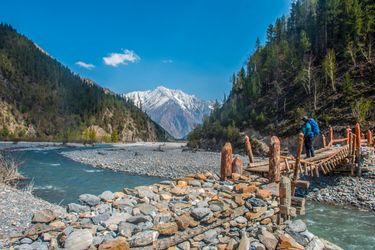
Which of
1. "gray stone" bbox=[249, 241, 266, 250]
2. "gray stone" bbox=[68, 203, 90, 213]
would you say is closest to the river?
"gray stone" bbox=[249, 241, 266, 250]

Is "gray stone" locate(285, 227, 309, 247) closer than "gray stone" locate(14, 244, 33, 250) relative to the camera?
No

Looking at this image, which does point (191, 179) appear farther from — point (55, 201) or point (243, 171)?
point (55, 201)

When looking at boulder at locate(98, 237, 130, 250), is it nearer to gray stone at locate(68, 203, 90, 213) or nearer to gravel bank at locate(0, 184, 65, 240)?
gray stone at locate(68, 203, 90, 213)

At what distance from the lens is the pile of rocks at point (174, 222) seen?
8898 mm

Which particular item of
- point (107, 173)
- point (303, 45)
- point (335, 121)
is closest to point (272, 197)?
point (107, 173)

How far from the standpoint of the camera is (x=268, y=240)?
10734mm

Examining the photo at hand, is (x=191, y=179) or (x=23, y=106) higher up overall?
(x=23, y=106)

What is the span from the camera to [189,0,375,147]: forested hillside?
62.0 m

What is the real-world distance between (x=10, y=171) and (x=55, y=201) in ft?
12.2

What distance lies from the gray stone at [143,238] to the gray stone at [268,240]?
149 inches

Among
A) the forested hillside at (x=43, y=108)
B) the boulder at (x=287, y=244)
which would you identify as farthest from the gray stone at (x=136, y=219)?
the forested hillside at (x=43, y=108)

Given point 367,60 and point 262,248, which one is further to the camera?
point 367,60

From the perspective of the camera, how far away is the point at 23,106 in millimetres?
154125

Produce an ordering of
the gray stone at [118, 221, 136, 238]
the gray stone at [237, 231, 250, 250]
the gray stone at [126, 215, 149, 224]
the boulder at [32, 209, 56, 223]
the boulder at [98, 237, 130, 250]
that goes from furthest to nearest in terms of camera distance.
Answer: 1. the gray stone at [237, 231, 250, 250]
2. the gray stone at [126, 215, 149, 224]
3. the boulder at [32, 209, 56, 223]
4. the gray stone at [118, 221, 136, 238]
5. the boulder at [98, 237, 130, 250]
